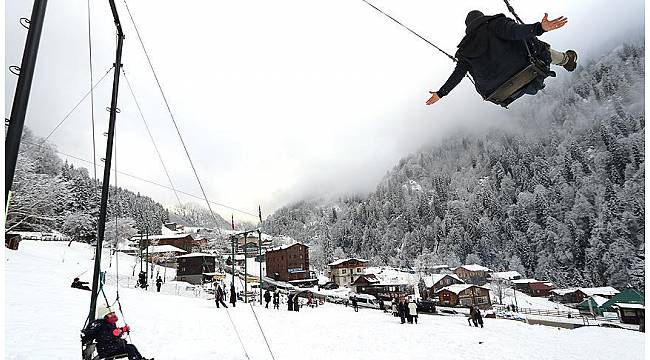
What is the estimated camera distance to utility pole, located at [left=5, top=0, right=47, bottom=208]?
3139mm

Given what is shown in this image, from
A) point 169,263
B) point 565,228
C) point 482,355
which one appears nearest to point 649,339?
point 482,355

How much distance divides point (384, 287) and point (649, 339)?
275 ft

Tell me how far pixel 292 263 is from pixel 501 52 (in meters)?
93.0

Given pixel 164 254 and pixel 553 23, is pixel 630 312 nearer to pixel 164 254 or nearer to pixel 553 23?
pixel 553 23

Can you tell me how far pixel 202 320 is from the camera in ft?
51.4

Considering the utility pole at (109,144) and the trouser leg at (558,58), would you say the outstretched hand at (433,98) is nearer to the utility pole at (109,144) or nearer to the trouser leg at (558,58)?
the trouser leg at (558,58)

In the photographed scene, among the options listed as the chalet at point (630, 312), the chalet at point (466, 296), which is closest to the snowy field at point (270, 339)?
the chalet at point (630, 312)

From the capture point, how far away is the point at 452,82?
461 centimetres

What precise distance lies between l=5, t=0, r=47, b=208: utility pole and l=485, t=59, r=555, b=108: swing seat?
4.82 m

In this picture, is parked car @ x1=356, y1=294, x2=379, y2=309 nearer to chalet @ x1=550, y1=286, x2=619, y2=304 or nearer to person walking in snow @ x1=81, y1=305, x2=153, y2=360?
person walking in snow @ x1=81, y1=305, x2=153, y2=360

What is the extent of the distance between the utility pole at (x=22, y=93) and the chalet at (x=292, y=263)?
91.6m

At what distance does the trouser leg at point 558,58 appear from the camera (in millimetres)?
4133

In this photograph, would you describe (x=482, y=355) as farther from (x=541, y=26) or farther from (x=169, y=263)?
(x=169, y=263)

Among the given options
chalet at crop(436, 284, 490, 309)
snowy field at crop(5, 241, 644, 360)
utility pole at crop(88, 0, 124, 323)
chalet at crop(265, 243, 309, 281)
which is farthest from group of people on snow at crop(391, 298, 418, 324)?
chalet at crop(265, 243, 309, 281)
